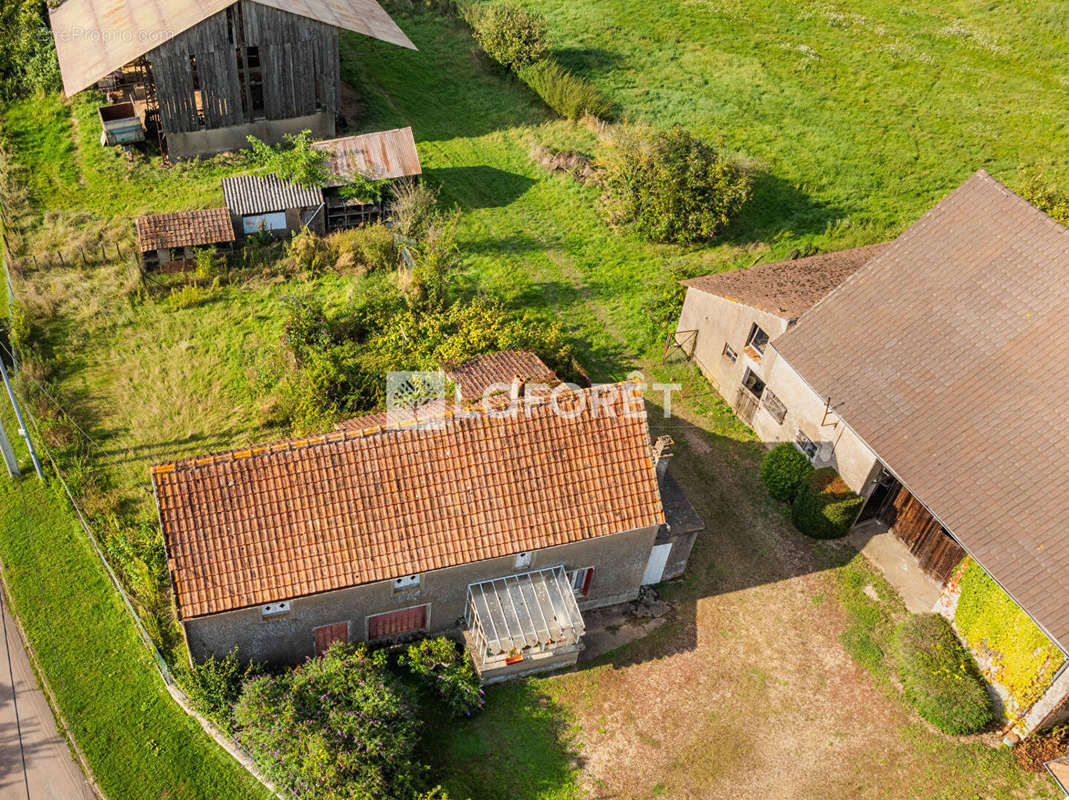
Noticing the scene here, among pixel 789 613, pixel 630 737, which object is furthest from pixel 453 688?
pixel 789 613

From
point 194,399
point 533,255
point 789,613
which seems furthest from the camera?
point 533,255

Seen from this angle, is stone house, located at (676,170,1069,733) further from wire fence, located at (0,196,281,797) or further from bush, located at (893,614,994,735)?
wire fence, located at (0,196,281,797)

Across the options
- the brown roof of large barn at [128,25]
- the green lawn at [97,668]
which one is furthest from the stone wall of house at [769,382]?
the brown roof of large barn at [128,25]

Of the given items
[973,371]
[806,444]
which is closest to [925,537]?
[806,444]

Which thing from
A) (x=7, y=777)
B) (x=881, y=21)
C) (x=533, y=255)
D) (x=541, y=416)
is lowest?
(x=7, y=777)

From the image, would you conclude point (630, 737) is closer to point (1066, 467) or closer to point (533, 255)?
point (1066, 467)

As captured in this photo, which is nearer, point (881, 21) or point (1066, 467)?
point (1066, 467)

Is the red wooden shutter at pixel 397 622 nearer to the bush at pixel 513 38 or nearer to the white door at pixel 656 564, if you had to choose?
the white door at pixel 656 564

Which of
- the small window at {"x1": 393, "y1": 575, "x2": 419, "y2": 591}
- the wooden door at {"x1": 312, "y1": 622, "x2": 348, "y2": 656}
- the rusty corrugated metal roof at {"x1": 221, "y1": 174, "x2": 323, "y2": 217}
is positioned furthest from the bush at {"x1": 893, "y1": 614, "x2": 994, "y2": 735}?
the rusty corrugated metal roof at {"x1": 221, "y1": 174, "x2": 323, "y2": 217}
